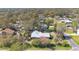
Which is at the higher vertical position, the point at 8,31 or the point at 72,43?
the point at 8,31

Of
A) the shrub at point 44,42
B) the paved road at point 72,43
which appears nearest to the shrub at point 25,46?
the shrub at point 44,42

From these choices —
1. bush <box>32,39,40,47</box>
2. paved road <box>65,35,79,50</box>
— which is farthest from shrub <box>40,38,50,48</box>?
paved road <box>65,35,79,50</box>

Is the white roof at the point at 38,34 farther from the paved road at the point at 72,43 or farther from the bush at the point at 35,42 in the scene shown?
the paved road at the point at 72,43

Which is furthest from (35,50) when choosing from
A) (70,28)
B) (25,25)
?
(70,28)

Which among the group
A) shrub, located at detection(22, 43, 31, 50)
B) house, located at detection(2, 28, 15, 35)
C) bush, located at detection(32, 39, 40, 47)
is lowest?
shrub, located at detection(22, 43, 31, 50)

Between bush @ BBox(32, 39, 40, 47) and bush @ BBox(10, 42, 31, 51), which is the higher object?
bush @ BBox(32, 39, 40, 47)

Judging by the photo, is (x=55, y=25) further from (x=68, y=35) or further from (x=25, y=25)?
(x=25, y=25)

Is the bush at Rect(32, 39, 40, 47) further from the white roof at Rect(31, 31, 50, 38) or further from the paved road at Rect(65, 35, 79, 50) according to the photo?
the paved road at Rect(65, 35, 79, 50)

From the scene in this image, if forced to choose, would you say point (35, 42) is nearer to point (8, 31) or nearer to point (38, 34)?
point (38, 34)

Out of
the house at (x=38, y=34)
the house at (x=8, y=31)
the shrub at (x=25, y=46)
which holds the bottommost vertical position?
the shrub at (x=25, y=46)

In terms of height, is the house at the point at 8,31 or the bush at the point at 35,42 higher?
the house at the point at 8,31

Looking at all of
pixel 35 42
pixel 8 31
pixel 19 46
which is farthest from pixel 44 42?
pixel 8 31

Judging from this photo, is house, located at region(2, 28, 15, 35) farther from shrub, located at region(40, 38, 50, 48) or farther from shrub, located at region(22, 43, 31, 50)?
shrub, located at region(40, 38, 50, 48)
